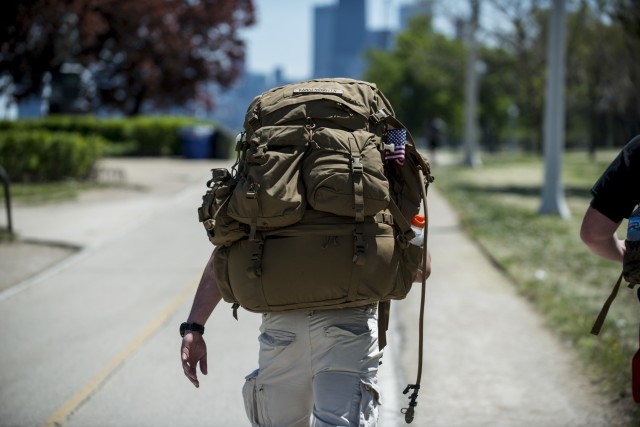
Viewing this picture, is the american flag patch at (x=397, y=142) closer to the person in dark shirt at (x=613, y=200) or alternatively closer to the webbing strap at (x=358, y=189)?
the webbing strap at (x=358, y=189)

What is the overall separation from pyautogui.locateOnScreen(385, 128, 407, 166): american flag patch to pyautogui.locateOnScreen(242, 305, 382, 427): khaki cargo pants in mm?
539

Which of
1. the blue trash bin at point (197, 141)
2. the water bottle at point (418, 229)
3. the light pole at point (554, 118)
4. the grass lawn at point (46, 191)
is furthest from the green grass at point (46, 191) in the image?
the water bottle at point (418, 229)

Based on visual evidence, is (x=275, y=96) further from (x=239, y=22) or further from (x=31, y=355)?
(x=239, y=22)

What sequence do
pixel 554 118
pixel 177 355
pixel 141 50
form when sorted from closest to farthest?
pixel 177 355
pixel 554 118
pixel 141 50

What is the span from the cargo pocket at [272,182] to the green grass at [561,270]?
3.32 meters

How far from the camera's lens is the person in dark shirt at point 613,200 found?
3053mm

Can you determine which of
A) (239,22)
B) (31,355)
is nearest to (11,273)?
(31,355)

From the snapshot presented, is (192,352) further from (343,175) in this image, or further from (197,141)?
(197,141)

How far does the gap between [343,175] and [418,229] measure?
0.40 meters

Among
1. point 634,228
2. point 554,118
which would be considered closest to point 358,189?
point 634,228

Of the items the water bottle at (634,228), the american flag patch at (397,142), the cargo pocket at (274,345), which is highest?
the american flag patch at (397,142)

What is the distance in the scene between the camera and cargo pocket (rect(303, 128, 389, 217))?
2.81m

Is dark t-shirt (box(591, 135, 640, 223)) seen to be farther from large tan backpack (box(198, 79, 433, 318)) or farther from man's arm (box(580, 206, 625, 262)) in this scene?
large tan backpack (box(198, 79, 433, 318))

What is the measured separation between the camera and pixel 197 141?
29.6m
